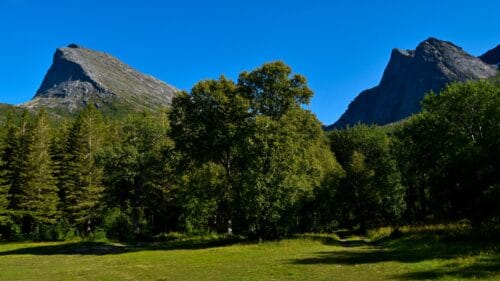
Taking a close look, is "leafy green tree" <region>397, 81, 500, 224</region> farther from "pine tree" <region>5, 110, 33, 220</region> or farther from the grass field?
"pine tree" <region>5, 110, 33, 220</region>

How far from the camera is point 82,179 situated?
73188 millimetres

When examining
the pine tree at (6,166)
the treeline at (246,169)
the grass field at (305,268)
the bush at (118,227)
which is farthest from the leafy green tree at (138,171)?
the grass field at (305,268)

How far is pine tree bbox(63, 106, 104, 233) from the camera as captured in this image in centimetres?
7207

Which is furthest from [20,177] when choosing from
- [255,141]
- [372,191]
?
[372,191]

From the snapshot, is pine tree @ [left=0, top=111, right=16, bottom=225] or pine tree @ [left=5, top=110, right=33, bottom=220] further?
pine tree @ [left=5, top=110, right=33, bottom=220]

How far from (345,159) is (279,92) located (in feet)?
180

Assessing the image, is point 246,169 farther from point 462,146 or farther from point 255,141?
point 462,146

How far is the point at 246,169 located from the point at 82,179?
1491 inches

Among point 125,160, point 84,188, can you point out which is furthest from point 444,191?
point 84,188

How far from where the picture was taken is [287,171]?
47.9 metres

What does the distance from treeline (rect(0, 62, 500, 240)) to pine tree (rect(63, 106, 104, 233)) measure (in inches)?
9.4

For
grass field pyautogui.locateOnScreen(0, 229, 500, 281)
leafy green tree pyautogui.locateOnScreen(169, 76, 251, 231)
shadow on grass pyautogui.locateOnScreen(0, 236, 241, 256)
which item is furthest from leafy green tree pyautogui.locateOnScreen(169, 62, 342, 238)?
grass field pyautogui.locateOnScreen(0, 229, 500, 281)

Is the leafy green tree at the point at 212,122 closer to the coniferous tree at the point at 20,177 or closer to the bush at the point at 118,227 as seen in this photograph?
the bush at the point at 118,227

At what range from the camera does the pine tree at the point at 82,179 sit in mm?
72069
